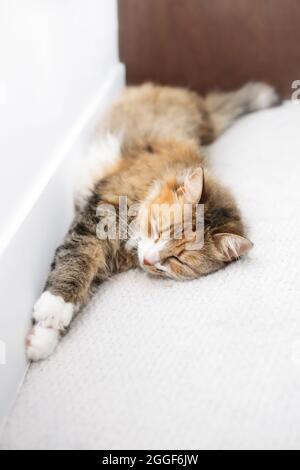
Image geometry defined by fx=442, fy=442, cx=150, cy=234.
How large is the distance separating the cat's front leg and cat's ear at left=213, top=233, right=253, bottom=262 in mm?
350

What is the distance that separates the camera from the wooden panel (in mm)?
2111

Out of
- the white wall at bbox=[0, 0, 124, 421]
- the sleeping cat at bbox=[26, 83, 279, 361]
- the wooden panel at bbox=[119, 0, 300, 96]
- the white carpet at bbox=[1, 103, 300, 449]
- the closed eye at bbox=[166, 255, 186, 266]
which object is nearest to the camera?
the white carpet at bbox=[1, 103, 300, 449]

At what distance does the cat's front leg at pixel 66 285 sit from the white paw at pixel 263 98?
1.20m

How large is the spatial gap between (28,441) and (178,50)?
1940 mm

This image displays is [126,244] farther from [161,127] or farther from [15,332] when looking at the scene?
[161,127]

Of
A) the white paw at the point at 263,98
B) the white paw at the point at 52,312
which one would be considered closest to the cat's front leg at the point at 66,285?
the white paw at the point at 52,312

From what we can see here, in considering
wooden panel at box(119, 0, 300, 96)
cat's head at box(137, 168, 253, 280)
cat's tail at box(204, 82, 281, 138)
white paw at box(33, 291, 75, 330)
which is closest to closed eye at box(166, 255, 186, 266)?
cat's head at box(137, 168, 253, 280)

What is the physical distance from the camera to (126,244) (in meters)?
1.39

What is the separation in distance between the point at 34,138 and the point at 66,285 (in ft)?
1.40

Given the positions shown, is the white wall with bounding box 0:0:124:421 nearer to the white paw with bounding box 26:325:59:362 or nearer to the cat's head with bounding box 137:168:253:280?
the white paw with bounding box 26:325:59:362

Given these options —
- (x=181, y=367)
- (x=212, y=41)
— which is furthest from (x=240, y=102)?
(x=181, y=367)

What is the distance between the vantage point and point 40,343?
109 cm

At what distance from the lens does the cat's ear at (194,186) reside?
125 cm

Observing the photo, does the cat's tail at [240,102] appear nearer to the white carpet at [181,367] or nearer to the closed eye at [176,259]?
the white carpet at [181,367]
